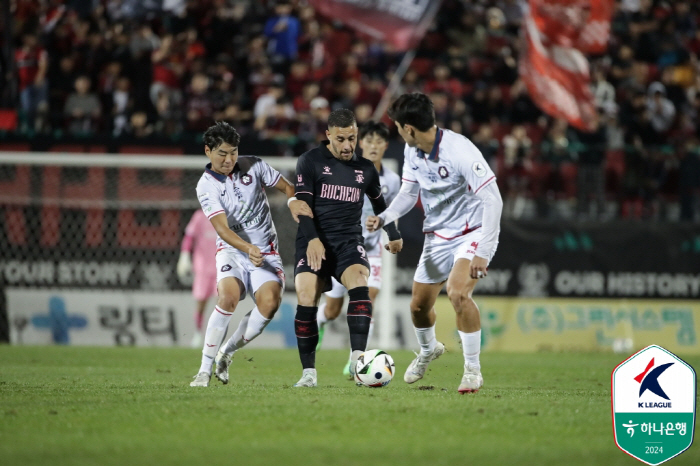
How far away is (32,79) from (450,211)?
10.6 metres

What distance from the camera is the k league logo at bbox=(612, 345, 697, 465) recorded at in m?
4.88

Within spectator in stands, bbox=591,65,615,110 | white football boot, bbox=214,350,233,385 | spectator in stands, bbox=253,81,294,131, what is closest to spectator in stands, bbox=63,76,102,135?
spectator in stands, bbox=253,81,294,131

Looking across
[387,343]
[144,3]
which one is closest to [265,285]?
[387,343]

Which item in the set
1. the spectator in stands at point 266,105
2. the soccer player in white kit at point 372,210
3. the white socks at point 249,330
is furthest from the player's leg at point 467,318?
the spectator in stands at point 266,105

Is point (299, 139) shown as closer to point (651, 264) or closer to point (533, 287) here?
point (533, 287)

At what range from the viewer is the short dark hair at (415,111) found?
23.5ft

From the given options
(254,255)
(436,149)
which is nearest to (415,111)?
(436,149)

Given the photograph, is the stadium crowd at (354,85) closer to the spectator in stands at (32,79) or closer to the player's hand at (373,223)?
the spectator in stands at (32,79)

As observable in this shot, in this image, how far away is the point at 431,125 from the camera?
23.7 feet

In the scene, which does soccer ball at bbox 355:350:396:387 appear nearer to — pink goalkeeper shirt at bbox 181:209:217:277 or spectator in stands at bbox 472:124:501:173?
pink goalkeeper shirt at bbox 181:209:217:277

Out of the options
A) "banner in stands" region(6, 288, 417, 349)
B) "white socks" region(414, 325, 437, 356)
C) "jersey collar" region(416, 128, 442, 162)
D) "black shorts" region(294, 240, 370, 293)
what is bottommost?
"banner in stands" region(6, 288, 417, 349)

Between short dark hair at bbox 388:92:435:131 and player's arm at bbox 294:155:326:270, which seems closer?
short dark hair at bbox 388:92:435:131

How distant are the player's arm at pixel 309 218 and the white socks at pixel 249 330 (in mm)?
756

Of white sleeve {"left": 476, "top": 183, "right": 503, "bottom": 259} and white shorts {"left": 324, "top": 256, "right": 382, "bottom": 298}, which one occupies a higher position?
white sleeve {"left": 476, "top": 183, "right": 503, "bottom": 259}
